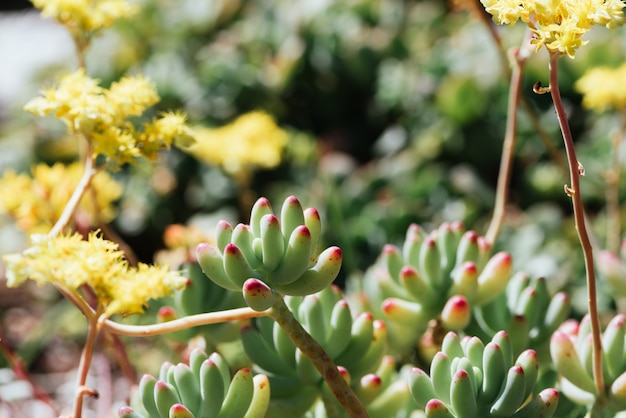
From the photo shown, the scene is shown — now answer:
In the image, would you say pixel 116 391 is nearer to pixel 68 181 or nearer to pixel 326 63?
pixel 68 181

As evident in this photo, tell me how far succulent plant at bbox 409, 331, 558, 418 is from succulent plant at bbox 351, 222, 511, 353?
19 centimetres

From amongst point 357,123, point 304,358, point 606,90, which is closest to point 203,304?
point 304,358

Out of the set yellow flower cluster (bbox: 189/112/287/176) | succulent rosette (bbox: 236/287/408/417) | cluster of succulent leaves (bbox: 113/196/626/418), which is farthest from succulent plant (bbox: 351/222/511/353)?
yellow flower cluster (bbox: 189/112/287/176)

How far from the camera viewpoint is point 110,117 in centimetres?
104

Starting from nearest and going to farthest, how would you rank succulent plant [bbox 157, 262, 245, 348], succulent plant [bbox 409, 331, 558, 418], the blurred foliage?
1. succulent plant [bbox 409, 331, 558, 418]
2. succulent plant [bbox 157, 262, 245, 348]
3. the blurred foliage

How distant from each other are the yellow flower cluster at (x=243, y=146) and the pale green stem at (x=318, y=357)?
1020 millimetres

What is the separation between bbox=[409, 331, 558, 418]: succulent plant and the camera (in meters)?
0.90

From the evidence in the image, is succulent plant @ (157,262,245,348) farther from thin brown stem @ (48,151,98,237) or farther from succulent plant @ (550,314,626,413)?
succulent plant @ (550,314,626,413)

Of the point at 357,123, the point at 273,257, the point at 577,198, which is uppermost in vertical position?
the point at 577,198

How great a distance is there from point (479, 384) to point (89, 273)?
459 millimetres

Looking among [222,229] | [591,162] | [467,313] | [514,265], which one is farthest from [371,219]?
[222,229]

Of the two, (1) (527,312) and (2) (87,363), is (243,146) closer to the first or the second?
(1) (527,312)

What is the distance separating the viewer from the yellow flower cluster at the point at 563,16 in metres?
0.79

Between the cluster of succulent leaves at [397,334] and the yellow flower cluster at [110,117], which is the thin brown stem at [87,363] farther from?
the yellow flower cluster at [110,117]
